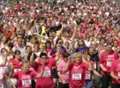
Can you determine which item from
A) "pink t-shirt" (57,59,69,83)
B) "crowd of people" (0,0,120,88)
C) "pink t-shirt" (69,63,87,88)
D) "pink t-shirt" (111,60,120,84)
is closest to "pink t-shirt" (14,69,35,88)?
"crowd of people" (0,0,120,88)

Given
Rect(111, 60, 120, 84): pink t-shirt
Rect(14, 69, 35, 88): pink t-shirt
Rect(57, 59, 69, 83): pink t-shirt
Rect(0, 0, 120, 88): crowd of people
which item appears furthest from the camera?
Rect(111, 60, 120, 84): pink t-shirt

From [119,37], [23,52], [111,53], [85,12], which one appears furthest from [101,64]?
[85,12]

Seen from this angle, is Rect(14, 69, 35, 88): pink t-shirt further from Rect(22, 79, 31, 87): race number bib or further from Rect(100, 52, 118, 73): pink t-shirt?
Rect(100, 52, 118, 73): pink t-shirt

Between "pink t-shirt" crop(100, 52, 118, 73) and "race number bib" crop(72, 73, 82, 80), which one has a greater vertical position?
"pink t-shirt" crop(100, 52, 118, 73)

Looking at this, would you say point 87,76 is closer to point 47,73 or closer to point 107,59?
point 47,73

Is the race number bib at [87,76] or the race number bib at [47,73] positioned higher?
the race number bib at [47,73]

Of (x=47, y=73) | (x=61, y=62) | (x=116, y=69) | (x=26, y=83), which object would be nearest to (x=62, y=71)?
(x=61, y=62)

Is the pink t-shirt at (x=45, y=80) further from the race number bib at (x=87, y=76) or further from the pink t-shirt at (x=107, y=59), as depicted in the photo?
the pink t-shirt at (x=107, y=59)

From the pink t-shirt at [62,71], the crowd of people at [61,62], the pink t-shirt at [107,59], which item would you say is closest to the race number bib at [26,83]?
the crowd of people at [61,62]

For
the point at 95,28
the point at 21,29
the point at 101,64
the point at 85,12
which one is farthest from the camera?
the point at 85,12

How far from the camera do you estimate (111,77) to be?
2152 centimetres

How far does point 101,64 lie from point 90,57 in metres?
1.39

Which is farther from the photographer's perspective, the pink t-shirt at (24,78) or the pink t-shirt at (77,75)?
the pink t-shirt at (77,75)

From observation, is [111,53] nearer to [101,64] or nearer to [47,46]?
[101,64]
